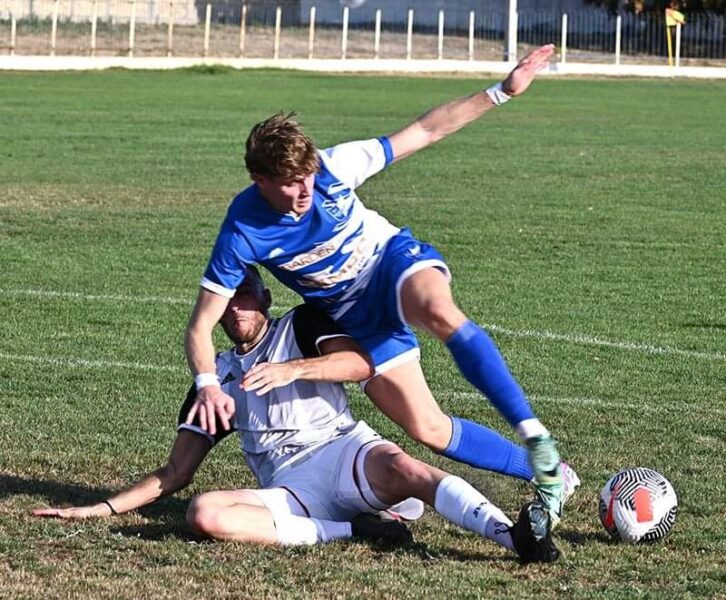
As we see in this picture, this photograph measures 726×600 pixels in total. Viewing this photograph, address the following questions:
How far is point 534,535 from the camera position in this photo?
565cm

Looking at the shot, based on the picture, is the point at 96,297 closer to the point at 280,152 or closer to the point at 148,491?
the point at 148,491

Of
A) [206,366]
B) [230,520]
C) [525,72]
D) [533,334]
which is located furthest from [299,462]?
[533,334]

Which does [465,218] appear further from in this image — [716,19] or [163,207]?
[716,19]

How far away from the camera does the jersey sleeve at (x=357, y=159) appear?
21.2ft

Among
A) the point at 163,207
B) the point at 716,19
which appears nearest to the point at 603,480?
the point at 163,207

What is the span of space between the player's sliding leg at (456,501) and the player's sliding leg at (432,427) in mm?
220

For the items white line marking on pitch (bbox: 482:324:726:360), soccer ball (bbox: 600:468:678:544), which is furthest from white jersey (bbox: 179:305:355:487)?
white line marking on pitch (bbox: 482:324:726:360)

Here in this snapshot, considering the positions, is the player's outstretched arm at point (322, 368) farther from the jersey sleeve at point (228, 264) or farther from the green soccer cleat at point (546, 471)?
the green soccer cleat at point (546, 471)

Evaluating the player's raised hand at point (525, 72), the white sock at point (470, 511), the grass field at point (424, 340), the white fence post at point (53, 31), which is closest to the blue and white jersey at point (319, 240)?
the player's raised hand at point (525, 72)

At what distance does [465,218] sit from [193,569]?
1088 centimetres

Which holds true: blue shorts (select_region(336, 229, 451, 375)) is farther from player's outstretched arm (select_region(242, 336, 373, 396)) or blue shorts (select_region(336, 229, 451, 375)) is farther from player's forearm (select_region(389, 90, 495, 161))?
player's forearm (select_region(389, 90, 495, 161))

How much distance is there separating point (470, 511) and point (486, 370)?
0.54 meters

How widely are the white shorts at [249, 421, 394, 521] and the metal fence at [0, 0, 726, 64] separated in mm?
43611

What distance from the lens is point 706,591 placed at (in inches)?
214
